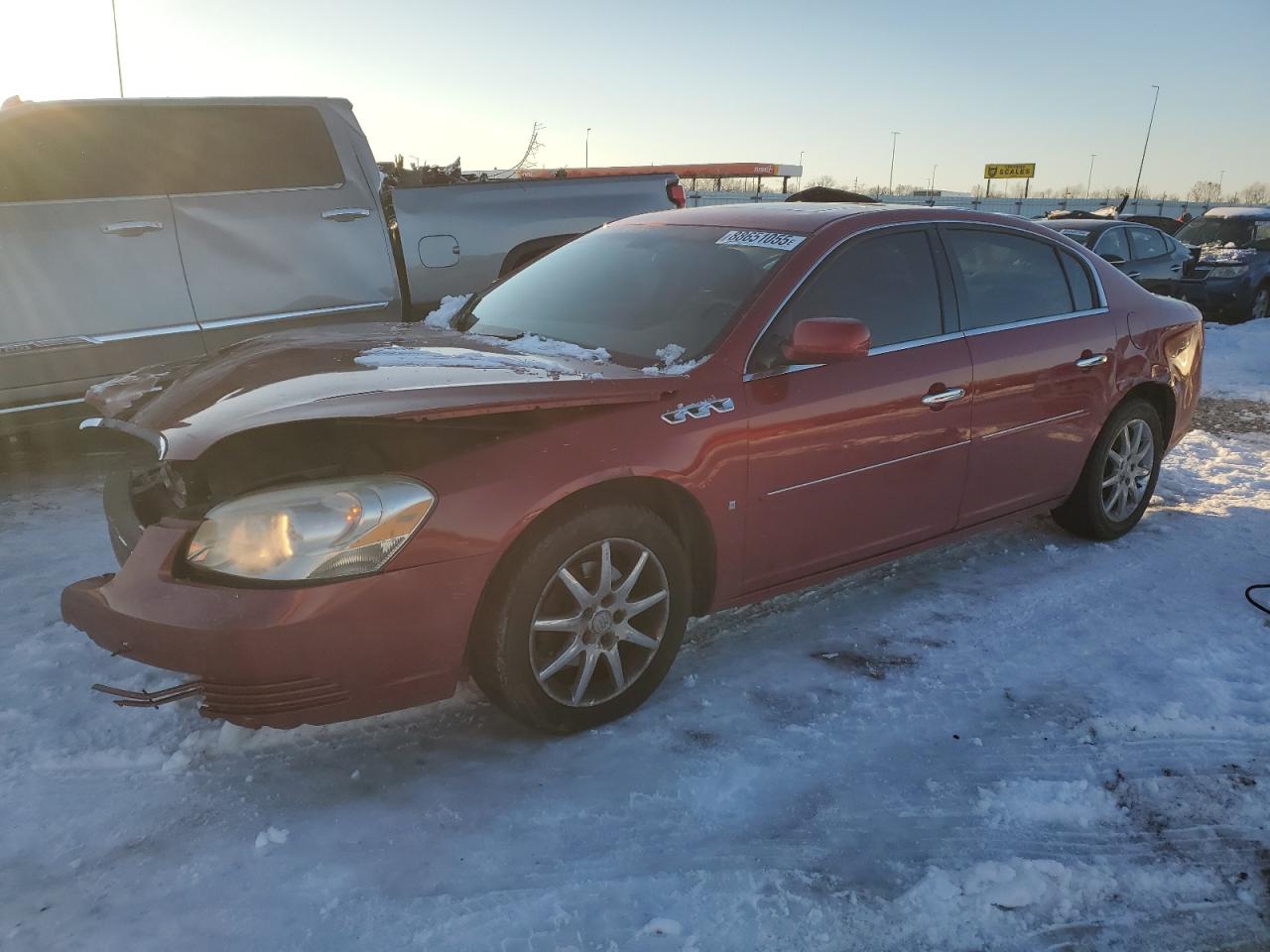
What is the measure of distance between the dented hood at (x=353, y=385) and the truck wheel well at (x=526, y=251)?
308 cm

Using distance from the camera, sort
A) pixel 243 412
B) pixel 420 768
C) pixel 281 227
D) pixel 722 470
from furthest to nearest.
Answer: pixel 281 227
pixel 722 470
pixel 420 768
pixel 243 412

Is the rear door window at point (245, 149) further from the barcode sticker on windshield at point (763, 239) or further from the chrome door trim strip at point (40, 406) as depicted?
the barcode sticker on windshield at point (763, 239)

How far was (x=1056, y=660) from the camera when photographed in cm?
359

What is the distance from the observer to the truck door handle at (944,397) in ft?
12.1

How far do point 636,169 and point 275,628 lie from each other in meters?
5.94

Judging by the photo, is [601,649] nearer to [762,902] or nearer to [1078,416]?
[762,902]

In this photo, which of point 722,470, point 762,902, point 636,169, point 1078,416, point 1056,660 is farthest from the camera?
point 636,169

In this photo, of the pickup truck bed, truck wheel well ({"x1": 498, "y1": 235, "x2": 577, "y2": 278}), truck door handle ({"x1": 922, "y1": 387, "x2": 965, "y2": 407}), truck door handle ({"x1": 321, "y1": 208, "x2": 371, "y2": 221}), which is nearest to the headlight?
truck door handle ({"x1": 922, "y1": 387, "x2": 965, "y2": 407})

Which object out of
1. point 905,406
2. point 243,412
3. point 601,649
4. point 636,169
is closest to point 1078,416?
point 905,406

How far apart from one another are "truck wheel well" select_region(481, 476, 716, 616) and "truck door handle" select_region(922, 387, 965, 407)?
1145 millimetres

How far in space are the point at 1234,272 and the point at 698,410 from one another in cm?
1425

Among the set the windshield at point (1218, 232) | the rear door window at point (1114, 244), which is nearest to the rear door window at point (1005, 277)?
the rear door window at point (1114, 244)

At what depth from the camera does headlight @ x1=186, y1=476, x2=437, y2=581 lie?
2.45m

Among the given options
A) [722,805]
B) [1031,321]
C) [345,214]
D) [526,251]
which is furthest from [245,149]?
[722,805]
